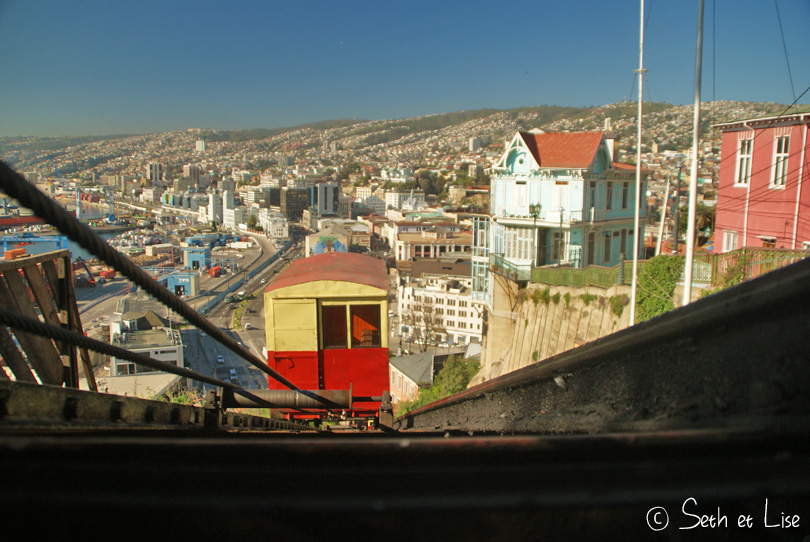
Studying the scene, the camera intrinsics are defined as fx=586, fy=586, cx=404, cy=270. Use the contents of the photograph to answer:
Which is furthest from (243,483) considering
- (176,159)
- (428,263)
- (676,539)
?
(176,159)

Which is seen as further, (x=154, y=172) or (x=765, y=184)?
(x=154, y=172)

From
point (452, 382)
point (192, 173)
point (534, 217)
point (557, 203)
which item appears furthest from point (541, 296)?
point (192, 173)

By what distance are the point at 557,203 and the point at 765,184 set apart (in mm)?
4827

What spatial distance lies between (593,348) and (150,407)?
60.2 inches

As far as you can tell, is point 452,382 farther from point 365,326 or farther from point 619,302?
point 365,326

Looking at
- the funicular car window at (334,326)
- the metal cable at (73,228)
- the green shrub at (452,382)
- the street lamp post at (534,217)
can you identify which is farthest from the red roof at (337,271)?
the green shrub at (452,382)

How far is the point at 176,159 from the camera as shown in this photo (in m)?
156

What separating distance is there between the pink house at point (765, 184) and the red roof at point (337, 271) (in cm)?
635

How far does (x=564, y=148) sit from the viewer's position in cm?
1408

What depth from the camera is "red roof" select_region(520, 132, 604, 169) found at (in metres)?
13.6

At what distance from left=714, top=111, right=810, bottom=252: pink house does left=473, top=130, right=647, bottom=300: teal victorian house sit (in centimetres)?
339

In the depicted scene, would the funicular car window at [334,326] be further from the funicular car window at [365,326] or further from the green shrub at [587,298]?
the green shrub at [587,298]

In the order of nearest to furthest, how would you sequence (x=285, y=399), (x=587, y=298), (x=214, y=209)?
(x=285, y=399) < (x=587, y=298) < (x=214, y=209)

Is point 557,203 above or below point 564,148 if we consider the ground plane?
below
